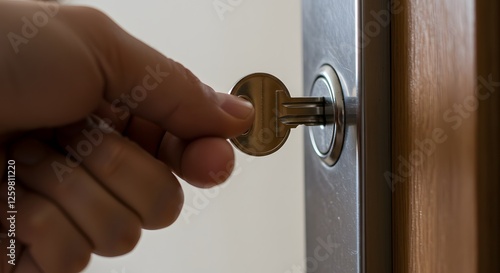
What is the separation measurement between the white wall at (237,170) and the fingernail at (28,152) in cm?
35

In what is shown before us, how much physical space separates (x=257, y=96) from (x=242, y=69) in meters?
0.31

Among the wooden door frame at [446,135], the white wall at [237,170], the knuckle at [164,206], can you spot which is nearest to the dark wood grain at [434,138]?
the wooden door frame at [446,135]

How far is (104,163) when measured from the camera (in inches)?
9.9

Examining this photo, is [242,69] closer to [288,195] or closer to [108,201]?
[288,195]

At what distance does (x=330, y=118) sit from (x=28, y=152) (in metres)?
0.18

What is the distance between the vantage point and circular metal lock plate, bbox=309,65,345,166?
295 mm

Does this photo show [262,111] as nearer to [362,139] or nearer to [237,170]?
[362,139]

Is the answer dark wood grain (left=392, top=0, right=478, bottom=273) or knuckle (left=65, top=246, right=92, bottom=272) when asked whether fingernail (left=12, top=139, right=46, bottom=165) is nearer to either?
knuckle (left=65, top=246, right=92, bottom=272)

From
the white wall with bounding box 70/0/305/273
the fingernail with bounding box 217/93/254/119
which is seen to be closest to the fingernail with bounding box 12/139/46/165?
the fingernail with bounding box 217/93/254/119

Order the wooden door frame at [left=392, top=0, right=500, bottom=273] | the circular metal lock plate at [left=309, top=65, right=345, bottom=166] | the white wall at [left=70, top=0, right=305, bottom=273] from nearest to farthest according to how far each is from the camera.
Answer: the wooden door frame at [left=392, top=0, right=500, bottom=273] → the circular metal lock plate at [left=309, top=65, right=345, bottom=166] → the white wall at [left=70, top=0, right=305, bottom=273]

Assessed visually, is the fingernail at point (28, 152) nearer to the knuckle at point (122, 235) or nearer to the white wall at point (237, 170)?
the knuckle at point (122, 235)

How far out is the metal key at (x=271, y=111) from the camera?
1.02 ft

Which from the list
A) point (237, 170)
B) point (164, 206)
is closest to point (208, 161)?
point (164, 206)

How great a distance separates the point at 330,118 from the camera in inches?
12.1
